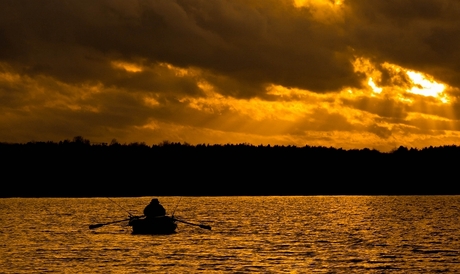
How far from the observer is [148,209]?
80188 millimetres

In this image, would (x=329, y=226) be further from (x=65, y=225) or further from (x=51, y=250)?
(x=51, y=250)

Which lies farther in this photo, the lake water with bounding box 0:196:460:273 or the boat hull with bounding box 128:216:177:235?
the boat hull with bounding box 128:216:177:235

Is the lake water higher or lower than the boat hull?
lower

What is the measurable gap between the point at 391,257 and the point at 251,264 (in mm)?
13041

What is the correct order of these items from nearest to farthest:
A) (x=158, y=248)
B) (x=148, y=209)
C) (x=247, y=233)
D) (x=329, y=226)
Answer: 1. (x=158, y=248)
2. (x=148, y=209)
3. (x=247, y=233)
4. (x=329, y=226)

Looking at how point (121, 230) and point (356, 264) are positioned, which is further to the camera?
point (121, 230)

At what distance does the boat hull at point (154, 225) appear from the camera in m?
79.7

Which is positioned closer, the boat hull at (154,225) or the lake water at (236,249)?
the lake water at (236,249)

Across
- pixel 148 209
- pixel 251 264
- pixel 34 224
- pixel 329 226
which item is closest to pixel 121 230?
pixel 148 209

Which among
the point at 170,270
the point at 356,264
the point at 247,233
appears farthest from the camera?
the point at 247,233

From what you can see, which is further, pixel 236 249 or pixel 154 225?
pixel 154 225

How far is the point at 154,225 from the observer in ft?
261

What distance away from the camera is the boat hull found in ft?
261

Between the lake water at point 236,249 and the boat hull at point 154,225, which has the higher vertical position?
the boat hull at point 154,225
